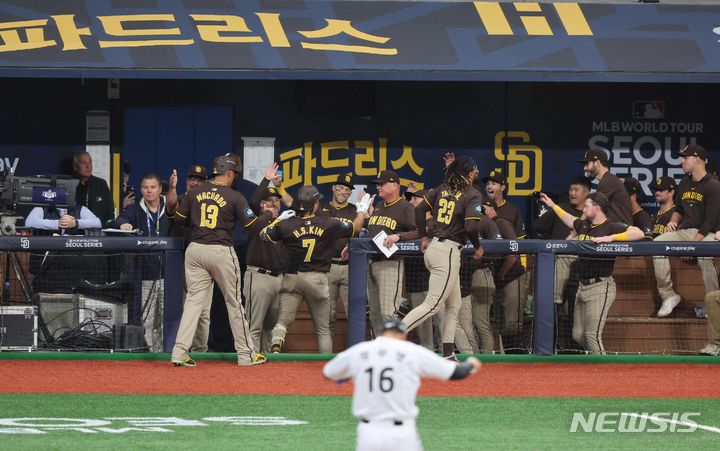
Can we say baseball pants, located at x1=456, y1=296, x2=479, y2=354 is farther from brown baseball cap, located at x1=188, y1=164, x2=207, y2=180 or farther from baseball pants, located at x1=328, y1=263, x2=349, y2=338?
brown baseball cap, located at x1=188, y1=164, x2=207, y2=180

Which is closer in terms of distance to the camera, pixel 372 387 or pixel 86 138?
pixel 372 387

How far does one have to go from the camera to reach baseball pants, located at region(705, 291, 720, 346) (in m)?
12.8

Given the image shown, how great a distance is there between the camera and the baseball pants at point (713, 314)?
12.8 meters

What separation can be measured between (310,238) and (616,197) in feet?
10.3

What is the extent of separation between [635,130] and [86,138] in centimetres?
639

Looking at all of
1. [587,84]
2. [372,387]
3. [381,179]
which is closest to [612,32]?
[587,84]

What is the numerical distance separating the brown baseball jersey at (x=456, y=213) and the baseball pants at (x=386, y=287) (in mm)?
932

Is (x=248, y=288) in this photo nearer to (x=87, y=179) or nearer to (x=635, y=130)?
(x=87, y=179)

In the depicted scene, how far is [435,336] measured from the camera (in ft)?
43.9

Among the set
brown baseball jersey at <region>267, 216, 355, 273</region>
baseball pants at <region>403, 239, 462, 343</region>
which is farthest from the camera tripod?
baseball pants at <region>403, 239, 462, 343</region>

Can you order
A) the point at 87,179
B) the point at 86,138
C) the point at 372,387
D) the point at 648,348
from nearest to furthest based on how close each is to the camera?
the point at 372,387 → the point at 648,348 → the point at 87,179 → the point at 86,138

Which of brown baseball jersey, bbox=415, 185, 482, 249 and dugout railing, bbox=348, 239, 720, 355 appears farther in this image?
dugout railing, bbox=348, 239, 720, 355

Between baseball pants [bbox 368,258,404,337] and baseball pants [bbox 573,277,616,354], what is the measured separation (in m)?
1.77

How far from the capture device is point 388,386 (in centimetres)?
657
